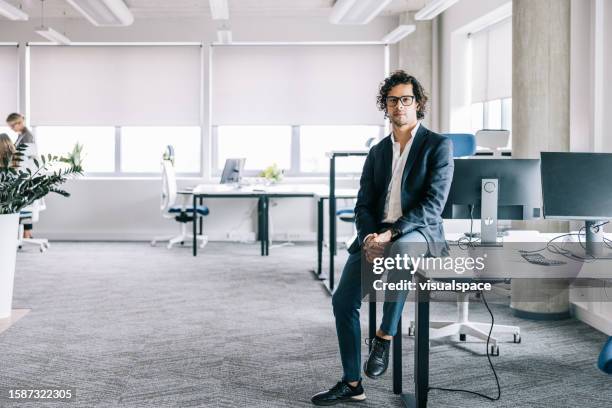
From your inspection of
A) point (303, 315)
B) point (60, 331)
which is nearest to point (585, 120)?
point (303, 315)

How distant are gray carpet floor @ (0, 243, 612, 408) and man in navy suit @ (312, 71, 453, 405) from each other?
0.81 feet

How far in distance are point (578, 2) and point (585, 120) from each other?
0.78 meters

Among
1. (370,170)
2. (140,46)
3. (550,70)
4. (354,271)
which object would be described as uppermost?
(140,46)

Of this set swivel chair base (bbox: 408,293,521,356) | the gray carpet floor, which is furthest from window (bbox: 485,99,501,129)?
swivel chair base (bbox: 408,293,521,356)

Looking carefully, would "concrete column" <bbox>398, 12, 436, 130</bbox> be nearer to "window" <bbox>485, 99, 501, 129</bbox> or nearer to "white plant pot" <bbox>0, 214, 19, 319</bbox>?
"window" <bbox>485, 99, 501, 129</bbox>

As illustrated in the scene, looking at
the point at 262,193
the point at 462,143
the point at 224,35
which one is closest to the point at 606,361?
the point at 462,143

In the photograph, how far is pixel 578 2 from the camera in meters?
4.39

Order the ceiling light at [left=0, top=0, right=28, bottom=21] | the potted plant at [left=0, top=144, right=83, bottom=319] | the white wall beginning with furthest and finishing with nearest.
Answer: the white wall
the ceiling light at [left=0, top=0, right=28, bottom=21]
the potted plant at [left=0, top=144, right=83, bottom=319]

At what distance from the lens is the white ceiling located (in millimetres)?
7793

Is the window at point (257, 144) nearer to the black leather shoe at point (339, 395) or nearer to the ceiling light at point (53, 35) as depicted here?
the ceiling light at point (53, 35)

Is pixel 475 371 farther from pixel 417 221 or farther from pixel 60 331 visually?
pixel 60 331

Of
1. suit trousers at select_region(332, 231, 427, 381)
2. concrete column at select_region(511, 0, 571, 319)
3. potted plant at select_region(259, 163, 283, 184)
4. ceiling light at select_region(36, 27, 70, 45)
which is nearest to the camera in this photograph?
suit trousers at select_region(332, 231, 427, 381)

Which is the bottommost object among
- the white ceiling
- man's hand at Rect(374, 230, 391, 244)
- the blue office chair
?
the blue office chair

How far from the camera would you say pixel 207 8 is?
808 centimetres
